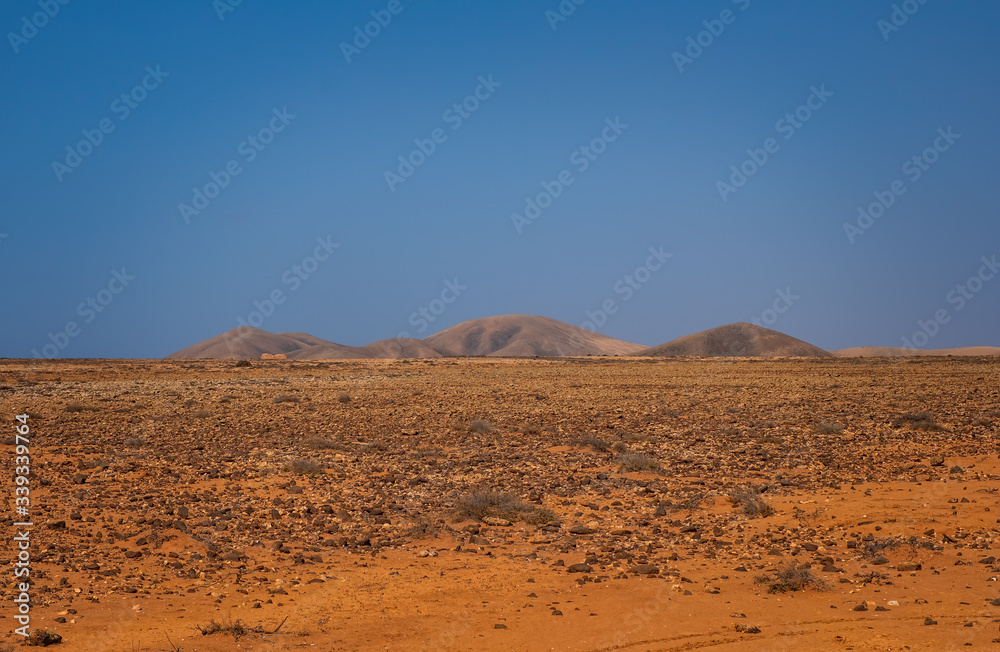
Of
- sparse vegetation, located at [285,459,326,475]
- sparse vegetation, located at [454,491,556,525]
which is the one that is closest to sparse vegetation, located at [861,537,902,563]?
sparse vegetation, located at [454,491,556,525]

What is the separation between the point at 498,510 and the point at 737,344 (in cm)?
12598

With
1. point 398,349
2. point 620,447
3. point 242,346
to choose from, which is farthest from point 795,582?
point 242,346

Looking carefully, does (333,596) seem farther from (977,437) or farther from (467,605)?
(977,437)

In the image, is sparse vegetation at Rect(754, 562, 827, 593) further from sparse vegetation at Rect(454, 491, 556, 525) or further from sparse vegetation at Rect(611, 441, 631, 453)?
sparse vegetation at Rect(611, 441, 631, 453)

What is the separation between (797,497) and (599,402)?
613 inches

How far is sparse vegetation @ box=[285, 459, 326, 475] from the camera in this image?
47.3 ft

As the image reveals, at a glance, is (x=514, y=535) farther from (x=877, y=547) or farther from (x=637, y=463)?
(x=637, y=463)

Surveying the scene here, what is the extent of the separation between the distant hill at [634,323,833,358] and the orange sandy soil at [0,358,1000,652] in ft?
358

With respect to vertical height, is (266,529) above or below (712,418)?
below

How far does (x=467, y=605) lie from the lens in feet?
26.2

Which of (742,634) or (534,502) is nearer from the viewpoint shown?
(742,634)

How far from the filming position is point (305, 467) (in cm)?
1452

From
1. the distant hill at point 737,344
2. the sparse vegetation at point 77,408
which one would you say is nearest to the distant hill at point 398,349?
the distant hill at point 737,344

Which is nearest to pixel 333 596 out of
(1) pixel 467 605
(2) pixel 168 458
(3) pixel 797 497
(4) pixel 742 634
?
(1) pixel 467 605
